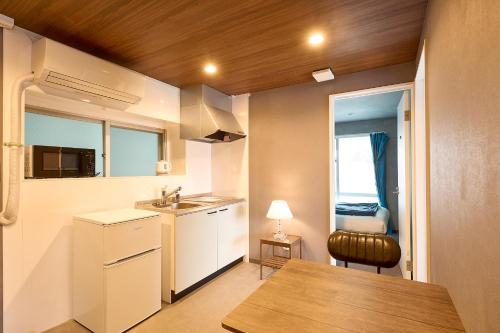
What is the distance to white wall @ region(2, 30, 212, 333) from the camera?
1859mm

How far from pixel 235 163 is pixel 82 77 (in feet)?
6.87

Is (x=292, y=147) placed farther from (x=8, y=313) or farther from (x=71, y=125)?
(x=8, y=313)

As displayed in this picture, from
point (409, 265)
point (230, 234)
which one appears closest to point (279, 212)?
point (230, 234)

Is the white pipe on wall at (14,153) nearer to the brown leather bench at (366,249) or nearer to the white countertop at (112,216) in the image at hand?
the white countertop at (112,216)

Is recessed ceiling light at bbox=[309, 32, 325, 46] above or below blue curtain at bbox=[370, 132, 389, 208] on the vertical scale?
above

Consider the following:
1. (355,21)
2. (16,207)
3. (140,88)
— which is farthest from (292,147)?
(16,207)

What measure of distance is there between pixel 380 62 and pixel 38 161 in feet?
10.7

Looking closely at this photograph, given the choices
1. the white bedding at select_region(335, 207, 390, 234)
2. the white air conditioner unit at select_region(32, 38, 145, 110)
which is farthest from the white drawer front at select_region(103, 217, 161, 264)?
the white bedding at select_region(335, 207, 390, 234)

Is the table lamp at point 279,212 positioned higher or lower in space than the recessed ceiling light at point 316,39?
lower

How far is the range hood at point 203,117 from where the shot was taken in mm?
3090

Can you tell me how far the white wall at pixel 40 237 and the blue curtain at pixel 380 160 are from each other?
5.10 metres

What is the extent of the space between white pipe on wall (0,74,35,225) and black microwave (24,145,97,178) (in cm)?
12

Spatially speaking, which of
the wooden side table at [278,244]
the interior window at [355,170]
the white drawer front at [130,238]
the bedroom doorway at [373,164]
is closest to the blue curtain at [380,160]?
the bedroom doorway at [373,164]

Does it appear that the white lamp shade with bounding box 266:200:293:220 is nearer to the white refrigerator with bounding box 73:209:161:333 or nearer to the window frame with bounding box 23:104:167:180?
the white refrigerator with bounding box 73:209:161:333
